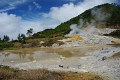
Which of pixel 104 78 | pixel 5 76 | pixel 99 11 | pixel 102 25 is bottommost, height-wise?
pixel 104 78

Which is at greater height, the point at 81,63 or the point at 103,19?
the point at 103,19

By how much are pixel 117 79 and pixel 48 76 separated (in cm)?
664

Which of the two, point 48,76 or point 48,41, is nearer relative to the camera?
point 48,76

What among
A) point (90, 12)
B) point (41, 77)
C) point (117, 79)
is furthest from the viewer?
point (90, 12)

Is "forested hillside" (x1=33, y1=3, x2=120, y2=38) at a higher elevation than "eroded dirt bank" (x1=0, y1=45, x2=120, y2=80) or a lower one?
higher

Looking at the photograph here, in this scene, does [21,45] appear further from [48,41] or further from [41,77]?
[41,77]

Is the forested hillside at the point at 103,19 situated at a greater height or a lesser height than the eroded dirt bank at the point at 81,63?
greater

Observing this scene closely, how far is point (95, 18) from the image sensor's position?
14812 cm

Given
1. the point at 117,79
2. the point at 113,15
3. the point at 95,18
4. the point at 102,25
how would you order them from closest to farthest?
1. the point at 117,79
2. the point at 102,25
3. the point at 113,15
4. the point at 95,18

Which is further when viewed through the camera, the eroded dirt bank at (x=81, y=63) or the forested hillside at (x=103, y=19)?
the forested hillside at (x=103, y=19)

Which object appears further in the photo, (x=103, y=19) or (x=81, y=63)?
(x=103, y=19)

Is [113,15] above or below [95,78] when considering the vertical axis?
above

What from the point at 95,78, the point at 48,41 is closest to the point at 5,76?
the point at 95,78

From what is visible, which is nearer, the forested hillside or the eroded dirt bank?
the eroded dirt bank
